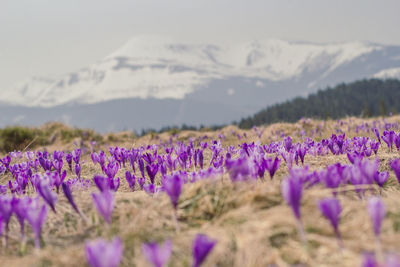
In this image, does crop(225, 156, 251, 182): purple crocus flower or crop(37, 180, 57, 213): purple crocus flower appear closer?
crop(37, 180, 57, 213): purple crocus flower

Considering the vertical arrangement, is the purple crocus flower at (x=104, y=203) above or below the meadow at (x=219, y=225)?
above

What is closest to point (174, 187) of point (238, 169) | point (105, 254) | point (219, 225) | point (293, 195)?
point (219, 225)

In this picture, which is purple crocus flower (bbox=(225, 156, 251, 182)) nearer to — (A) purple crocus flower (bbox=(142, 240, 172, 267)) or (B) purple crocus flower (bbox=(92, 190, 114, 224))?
(B) purple crocus flower (bbox=(92, 190, 114, 224))

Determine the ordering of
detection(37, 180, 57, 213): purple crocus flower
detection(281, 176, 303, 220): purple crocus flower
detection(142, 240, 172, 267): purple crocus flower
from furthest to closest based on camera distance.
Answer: detection(37, 180, 57, 213): purple crocus flower
detection(281, 176, 303, 220): purple crocus flower
detection(142, 240, 172, 267): purple crocus flower

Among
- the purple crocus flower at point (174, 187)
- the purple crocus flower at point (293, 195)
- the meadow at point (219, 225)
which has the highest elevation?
the purple crocus flower at point (174, 187)

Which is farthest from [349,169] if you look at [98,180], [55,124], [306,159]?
[55,124]

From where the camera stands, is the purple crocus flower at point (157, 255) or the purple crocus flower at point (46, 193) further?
the purple crocus flower at point (46, 193)

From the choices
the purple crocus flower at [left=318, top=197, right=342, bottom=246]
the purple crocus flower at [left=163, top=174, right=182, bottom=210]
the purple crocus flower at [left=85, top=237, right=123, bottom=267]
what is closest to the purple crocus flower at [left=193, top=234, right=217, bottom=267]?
the purple crocus flower at [left=85, top=237, right=123, bottom=267]

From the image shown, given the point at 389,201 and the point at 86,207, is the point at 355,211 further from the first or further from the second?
the point at 86,207

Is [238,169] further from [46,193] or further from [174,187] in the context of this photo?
[46,193]

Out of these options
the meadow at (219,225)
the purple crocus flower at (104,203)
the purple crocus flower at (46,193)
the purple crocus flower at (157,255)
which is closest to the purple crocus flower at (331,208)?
the meadow at (219,225)

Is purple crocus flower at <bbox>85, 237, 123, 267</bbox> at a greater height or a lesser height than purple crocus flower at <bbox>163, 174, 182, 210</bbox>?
lesser

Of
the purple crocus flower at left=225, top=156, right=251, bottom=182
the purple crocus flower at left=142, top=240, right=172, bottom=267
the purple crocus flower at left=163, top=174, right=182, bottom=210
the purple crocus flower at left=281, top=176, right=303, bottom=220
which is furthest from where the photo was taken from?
the purple crocus flower at left=225, top=156, right=251, bottom=182

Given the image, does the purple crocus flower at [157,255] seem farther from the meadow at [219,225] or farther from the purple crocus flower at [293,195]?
the purple crocus flower at [293,195]
